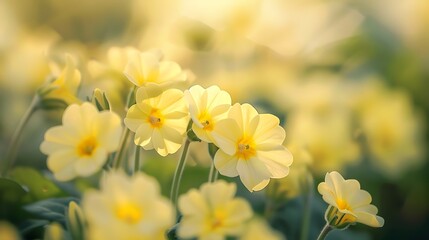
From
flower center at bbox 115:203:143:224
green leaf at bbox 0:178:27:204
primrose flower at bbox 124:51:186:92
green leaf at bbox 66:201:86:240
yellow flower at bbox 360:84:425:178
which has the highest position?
yellow flower at bbox 360:84:425:178

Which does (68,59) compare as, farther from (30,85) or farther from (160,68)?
(30,85)

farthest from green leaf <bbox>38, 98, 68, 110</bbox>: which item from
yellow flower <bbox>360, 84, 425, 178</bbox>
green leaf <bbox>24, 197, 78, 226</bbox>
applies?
yellow flower <bbox>360, 84, 425, 178</bbox>

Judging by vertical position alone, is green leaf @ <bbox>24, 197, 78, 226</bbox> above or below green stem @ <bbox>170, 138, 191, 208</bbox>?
below

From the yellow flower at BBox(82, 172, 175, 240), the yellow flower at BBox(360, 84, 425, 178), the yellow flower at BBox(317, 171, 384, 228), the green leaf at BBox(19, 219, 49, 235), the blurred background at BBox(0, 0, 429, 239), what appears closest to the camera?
the yellow flower at BBox(82, 172, 175, 240)

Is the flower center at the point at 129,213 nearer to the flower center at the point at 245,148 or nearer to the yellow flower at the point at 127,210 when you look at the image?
the yellow flower at the point at 127,210

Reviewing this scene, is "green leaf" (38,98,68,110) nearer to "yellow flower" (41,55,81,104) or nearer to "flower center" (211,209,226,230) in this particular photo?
"yellow flower" (41,55,81,104)

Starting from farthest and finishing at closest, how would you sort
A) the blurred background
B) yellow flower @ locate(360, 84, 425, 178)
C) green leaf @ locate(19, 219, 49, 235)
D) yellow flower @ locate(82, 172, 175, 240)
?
yellow flower @ locate(360, 84, 425, 178)
the blurred background
green leaf @ locate(19, 219, 49, 235)
yellow flower @ locate(82, 172, 175, 240)
